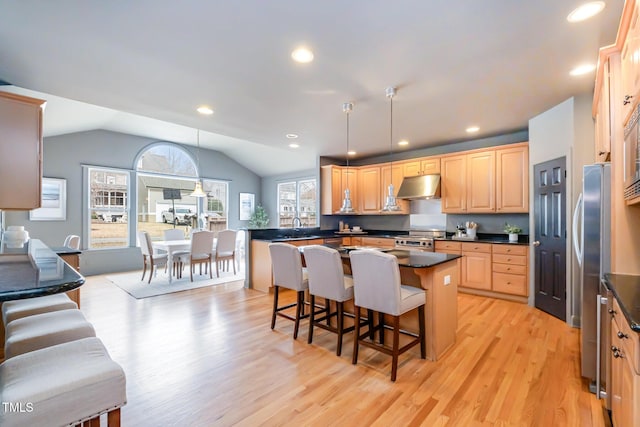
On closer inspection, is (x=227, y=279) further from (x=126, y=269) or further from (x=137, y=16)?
(x=137, y=16)

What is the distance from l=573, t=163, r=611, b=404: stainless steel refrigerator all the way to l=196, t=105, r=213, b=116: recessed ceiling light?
12.4 ft

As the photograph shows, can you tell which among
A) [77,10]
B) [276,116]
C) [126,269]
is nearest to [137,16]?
[77,10]

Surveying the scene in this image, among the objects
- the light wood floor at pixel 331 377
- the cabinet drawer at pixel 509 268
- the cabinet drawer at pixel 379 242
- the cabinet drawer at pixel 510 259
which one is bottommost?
the light wood floor at pixel 331 377

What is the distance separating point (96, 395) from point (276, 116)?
3513 millimetres

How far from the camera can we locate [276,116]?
4.00 meters

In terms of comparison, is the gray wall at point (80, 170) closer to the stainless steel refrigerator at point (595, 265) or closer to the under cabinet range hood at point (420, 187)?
the under cabinet range hood at point (420, 187)

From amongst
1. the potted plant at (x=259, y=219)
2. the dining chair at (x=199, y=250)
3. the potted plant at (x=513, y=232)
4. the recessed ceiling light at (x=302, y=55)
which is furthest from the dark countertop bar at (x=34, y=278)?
the potted plant at (x=259, y=219)

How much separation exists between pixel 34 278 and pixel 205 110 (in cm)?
289

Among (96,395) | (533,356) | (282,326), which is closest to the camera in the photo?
(96,395)

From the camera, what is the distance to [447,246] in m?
4.94

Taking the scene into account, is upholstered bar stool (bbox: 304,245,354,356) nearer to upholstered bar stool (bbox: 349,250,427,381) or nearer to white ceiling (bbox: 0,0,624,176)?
upholstered bar stool (bbox: 349,250,427,381)

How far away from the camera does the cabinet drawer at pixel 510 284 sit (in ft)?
13.8

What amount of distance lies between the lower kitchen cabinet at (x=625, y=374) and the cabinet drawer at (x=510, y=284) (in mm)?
2770

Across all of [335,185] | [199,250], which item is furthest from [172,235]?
[335,185]
